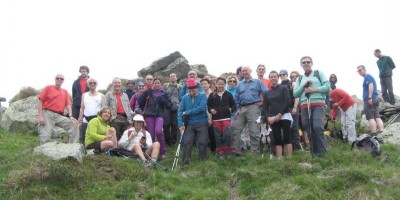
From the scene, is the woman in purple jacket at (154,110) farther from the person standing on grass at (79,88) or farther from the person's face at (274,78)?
the person's face at (274,78)

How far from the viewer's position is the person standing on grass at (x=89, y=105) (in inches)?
504

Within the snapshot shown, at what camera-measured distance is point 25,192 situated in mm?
9094

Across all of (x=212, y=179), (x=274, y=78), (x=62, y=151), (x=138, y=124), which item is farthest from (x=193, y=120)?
(x=62, y=151)

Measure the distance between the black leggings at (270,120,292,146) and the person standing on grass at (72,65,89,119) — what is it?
6.38 m

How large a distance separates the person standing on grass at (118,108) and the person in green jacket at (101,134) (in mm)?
1000

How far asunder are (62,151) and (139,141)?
225 cm

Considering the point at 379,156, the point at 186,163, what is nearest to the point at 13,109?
the point at 186,163

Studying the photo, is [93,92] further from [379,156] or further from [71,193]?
[379,156]

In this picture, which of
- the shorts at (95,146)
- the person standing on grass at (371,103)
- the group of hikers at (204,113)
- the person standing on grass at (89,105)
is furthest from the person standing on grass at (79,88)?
the person standing on grass at (371,103)

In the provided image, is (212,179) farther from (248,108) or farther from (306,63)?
(306,63)

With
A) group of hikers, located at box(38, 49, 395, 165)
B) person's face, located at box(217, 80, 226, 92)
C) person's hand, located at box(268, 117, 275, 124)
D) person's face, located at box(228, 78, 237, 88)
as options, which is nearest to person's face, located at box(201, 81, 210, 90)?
group of hikers, located at box(38, 49, 395, 165)

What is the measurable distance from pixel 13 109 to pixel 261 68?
12.7m

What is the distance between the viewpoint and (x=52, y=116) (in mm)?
A: 12227

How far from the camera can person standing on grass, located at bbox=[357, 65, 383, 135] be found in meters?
14.5
